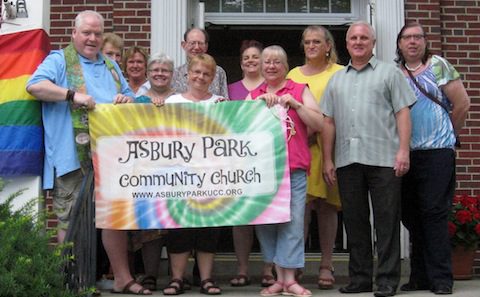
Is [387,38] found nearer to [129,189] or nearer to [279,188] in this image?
[279,188]

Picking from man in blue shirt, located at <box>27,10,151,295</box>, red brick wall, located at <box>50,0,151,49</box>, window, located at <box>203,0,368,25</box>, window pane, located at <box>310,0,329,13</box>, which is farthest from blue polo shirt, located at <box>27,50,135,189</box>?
window pane, located at <box>310,0,329,13</box>

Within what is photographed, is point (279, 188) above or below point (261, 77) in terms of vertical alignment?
below

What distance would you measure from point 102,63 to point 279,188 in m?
1.49

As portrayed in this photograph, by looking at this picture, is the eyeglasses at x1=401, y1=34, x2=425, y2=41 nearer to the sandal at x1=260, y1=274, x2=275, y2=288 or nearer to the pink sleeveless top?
the pink sleeveless top

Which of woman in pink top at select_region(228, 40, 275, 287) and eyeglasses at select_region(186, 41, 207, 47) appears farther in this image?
eyeglasses at select_region(186, 41, 207, 47)

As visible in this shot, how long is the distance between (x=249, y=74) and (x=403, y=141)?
143cm

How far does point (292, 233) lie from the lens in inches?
208

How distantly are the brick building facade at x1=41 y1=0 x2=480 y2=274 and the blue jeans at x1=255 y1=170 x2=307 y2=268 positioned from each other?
Result: 2620mm

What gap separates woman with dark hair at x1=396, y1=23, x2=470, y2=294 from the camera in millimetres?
5492

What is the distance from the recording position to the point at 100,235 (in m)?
5.86

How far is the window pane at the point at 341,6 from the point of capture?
7898 mm

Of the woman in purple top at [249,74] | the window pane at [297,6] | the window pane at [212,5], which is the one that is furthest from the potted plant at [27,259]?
the window pane at [297,6]

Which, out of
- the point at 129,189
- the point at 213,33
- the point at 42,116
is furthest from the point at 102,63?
the point at 213,33

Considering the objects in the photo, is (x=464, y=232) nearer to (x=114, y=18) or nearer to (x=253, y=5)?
(x=253, y=5)
